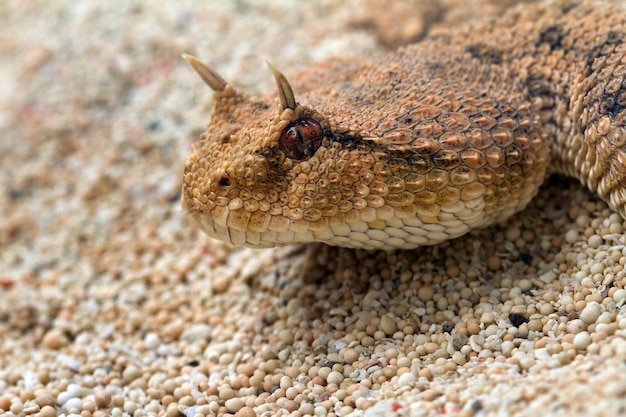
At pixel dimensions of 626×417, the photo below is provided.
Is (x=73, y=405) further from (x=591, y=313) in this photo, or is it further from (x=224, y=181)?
(x=591, y=313)

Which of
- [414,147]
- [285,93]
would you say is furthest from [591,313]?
[285,93]

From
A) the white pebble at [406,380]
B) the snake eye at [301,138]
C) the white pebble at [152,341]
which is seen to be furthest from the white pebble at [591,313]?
the white pebble at [152,341]

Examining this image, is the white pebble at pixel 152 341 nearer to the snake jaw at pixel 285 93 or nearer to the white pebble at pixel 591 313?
the snake jaw at pixel 285 93

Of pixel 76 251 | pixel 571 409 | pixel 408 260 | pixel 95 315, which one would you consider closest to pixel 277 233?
pixel 408 260

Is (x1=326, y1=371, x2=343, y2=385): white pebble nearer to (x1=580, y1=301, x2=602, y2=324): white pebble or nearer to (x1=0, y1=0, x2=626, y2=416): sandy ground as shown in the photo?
(x1=0, y1=0, x2=626, y2=416): sandy ground

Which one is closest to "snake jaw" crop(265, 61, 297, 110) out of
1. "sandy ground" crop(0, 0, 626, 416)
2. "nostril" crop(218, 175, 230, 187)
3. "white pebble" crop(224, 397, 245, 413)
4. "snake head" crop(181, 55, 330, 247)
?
"snake head" crop(181, 55, 330, 247)

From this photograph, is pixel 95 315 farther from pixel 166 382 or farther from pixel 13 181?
pixel 13 181

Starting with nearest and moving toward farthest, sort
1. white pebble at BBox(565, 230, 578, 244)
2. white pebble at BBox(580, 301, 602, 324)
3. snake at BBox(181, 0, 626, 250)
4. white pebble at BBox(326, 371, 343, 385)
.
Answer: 1. white pebble at BBox(580, 301, 602, 324)
2. snake at BBox(181, 0, 626, 250)
3. white pebble at BBox(326, 371, 343, 385)
4. white pebble at BBox(565, 230, 578, 244)
